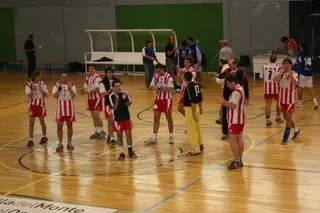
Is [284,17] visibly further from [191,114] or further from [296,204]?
[296,204]

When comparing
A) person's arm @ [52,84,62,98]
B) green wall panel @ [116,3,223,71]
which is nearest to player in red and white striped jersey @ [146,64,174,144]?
person's arm @ [52,84,62,98]

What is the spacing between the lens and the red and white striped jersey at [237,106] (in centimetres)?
1242

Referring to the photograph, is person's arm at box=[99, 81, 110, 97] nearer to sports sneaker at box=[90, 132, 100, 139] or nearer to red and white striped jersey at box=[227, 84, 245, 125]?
sports sneaker at box=[90, 132, 100, 139]

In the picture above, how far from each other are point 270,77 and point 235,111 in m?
4.63

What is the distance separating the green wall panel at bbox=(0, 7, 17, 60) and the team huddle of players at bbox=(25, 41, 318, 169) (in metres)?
20.2

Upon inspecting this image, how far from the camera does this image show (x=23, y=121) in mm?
19625

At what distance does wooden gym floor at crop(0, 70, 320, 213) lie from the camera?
1108 cm

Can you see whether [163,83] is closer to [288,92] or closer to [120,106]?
[120,106]

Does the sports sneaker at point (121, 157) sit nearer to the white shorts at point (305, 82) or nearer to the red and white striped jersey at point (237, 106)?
the red and white striped jersey at point (237, 106)

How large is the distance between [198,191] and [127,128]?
2741 mm

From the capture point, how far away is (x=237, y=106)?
1251 cm


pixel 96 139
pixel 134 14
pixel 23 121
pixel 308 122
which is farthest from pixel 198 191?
pixel 134 14

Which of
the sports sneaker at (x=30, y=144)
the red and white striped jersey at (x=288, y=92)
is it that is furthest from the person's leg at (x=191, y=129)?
the sports sneaker at (x=30, y=144)

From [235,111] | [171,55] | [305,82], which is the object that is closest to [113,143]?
[235,111]
